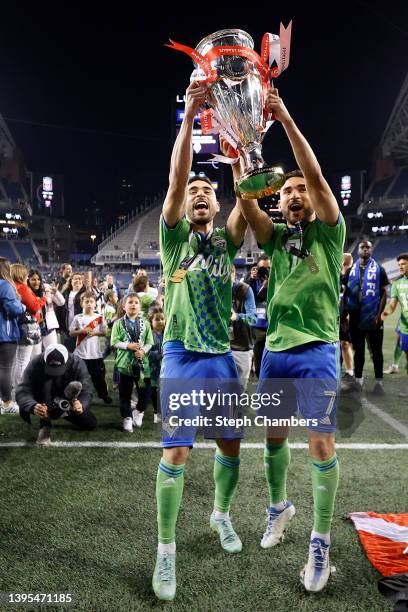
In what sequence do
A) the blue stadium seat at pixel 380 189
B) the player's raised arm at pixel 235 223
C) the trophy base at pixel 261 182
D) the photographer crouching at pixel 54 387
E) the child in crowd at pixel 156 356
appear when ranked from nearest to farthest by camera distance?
the trophy base at pixel 261 182
the player's raised arm at pixel 235 223
the photographer crouching at pixel 54 387
the child in crowd at pixel 156 356
the blue stadium seat at pixel 380 189

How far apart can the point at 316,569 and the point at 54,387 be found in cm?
311

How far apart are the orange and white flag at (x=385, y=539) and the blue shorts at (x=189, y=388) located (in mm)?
1154

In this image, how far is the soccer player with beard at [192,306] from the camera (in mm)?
2447

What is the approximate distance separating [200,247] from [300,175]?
0.73 metres

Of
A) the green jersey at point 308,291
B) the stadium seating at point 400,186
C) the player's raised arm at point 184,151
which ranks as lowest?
the green jersey at point 308,291

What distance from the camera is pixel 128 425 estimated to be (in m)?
5.04

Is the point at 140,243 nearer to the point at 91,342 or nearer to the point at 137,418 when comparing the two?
the point at 91,342

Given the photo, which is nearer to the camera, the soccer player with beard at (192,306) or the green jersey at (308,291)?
the soccer player with beard at (192,306)

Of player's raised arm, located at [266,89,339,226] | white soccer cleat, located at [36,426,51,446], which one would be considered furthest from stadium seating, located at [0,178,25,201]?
player's raised arm, located at [266,89,339,226]

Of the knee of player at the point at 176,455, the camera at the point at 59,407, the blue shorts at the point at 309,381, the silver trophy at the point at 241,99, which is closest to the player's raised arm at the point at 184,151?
the silver trophy at the point at 241,99

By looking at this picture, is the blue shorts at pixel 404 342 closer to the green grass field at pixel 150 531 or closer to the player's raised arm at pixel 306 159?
the green grass field at pixel 150 531

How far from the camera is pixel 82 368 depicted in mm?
4785

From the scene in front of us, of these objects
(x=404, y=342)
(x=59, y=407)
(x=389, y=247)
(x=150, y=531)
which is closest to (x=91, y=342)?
(x=59, y=407)

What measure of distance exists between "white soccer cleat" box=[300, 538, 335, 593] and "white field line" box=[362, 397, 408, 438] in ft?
9.23
